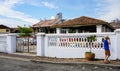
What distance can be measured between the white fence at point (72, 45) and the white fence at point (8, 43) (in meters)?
3.21

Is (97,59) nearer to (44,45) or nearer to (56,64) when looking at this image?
(56,64)

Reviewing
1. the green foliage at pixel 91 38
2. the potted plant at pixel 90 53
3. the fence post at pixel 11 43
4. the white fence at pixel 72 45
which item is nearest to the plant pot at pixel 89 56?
the potted plant at pixel 90 53

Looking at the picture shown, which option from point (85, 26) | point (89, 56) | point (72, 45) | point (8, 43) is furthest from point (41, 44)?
point (85, 26)

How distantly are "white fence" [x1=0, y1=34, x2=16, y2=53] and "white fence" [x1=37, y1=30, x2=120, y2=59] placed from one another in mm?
3211

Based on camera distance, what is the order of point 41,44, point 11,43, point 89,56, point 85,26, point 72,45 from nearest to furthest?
1. point 89,56
2. point 72,45
3. point 41,44
4. point 11,43
5. point 85,26

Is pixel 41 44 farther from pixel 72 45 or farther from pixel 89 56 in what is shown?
pixel 89 56

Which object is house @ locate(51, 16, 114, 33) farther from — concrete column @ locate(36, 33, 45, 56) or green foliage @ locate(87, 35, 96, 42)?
green foliage @ locate(87, 35, 96, 42)

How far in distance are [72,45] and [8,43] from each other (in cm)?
633

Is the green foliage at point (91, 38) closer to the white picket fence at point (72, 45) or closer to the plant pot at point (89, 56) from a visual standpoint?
the white picket fence at point (72, 45)

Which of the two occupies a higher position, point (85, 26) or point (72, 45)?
point (85, 26)

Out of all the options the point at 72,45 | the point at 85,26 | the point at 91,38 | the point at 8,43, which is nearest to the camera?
the point at 91,38

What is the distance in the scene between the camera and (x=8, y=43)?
1659 centimetres

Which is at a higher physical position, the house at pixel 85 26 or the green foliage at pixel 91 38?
the house at pixel 85 26

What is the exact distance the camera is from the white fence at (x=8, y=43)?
16.4 m
